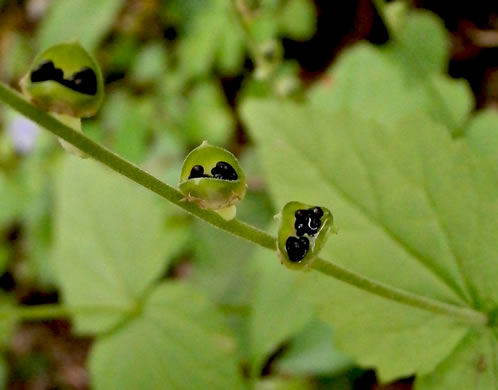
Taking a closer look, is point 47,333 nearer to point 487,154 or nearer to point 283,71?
point 283,71

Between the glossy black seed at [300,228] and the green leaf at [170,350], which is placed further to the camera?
the green leaf at [170,350]

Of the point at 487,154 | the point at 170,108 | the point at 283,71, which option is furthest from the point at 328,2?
the point at 487,154

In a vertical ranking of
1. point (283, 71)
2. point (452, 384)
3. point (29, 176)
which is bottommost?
point (29, 176)

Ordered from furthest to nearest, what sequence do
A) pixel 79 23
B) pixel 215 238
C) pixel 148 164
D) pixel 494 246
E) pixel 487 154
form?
pixel 79 23, pixel 148 164, pixel 215 238, pixel 487 154, pixel 494 246

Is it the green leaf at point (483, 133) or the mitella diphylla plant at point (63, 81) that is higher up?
the mitella diphylla plant at point (63, 81)

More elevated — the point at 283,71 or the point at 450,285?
the point at 450,285

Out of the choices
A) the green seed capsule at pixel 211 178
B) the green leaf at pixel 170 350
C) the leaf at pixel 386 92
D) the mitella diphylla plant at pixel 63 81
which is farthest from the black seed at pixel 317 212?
the leaf at pixel 386 92

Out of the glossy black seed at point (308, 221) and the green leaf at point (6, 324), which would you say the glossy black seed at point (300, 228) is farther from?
the green leaf at point (6, 324)

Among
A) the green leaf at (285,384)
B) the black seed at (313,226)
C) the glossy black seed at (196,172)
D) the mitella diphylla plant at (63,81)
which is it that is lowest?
the green leaf at (285,384)
